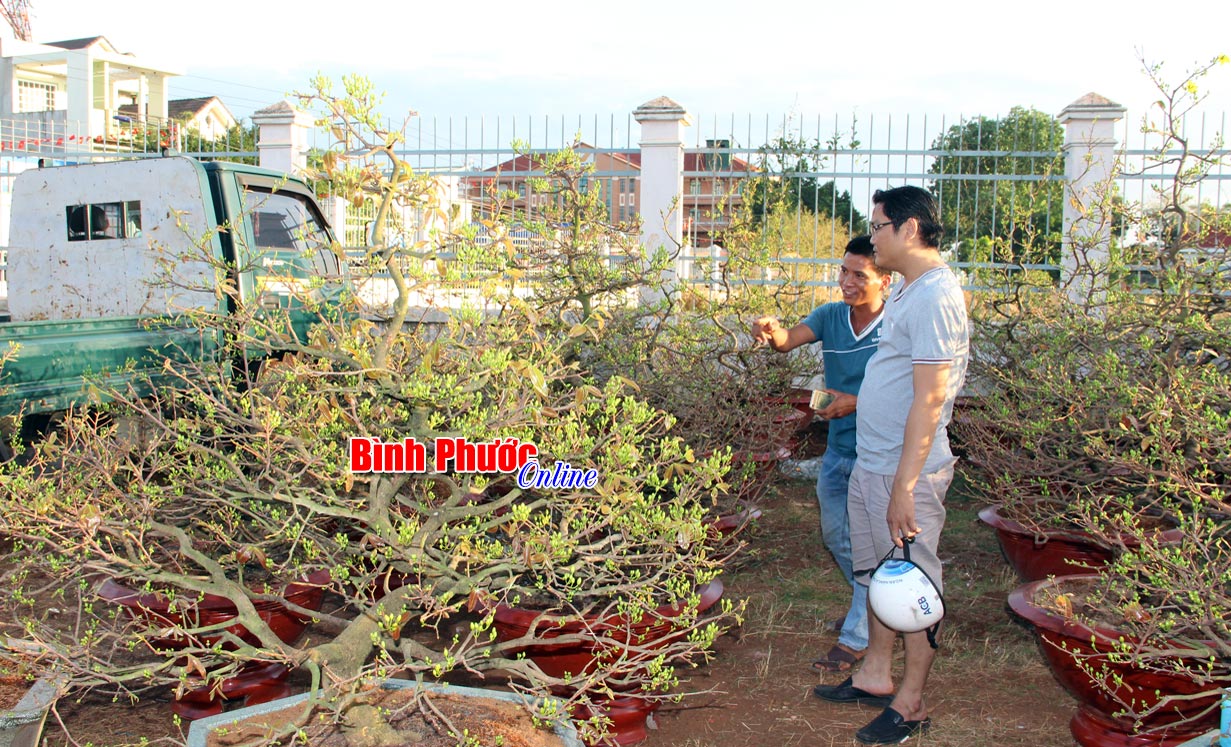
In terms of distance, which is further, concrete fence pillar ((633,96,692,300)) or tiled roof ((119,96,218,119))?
tiled roof ((119,96,218,119))

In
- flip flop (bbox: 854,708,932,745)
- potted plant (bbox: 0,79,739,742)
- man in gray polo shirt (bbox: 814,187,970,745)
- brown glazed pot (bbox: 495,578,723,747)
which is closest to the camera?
potted plant (bbox: 0,79,739,742)

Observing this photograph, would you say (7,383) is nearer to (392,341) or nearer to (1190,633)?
(392,341)

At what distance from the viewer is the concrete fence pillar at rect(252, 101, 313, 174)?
911 centimetres

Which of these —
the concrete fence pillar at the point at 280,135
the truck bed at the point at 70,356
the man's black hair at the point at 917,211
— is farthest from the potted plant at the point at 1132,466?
the concrete fence pillar at the point at 280,135

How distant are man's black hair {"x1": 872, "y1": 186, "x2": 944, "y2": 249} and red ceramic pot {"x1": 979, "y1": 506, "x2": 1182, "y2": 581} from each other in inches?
58.7

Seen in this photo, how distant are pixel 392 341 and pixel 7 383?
293cm

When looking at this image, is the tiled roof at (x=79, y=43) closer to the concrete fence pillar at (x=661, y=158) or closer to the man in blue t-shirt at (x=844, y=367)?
the concrete fence pillar at (x=661, y=158)

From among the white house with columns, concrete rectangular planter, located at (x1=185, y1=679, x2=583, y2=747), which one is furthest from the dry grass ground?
the white house with columns

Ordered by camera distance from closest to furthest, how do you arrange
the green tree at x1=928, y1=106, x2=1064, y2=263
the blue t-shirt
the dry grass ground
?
1. the dry grass ground
2. the blue t-shirt
3. the green tree at x1=928, y1=106, x2=1064, y2=263

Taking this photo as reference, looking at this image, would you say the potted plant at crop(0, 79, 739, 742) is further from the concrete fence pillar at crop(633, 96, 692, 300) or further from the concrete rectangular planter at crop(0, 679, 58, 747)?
the concrete fence pillar at crop(633, 96, 692, 300)

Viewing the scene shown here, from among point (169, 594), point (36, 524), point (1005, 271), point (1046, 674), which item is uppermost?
point (1005, 271)

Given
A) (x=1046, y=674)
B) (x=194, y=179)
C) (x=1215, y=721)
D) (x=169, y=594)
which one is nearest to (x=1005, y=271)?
(x=1046, y=674)

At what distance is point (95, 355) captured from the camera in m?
4.84

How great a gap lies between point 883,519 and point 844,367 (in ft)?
2.87
